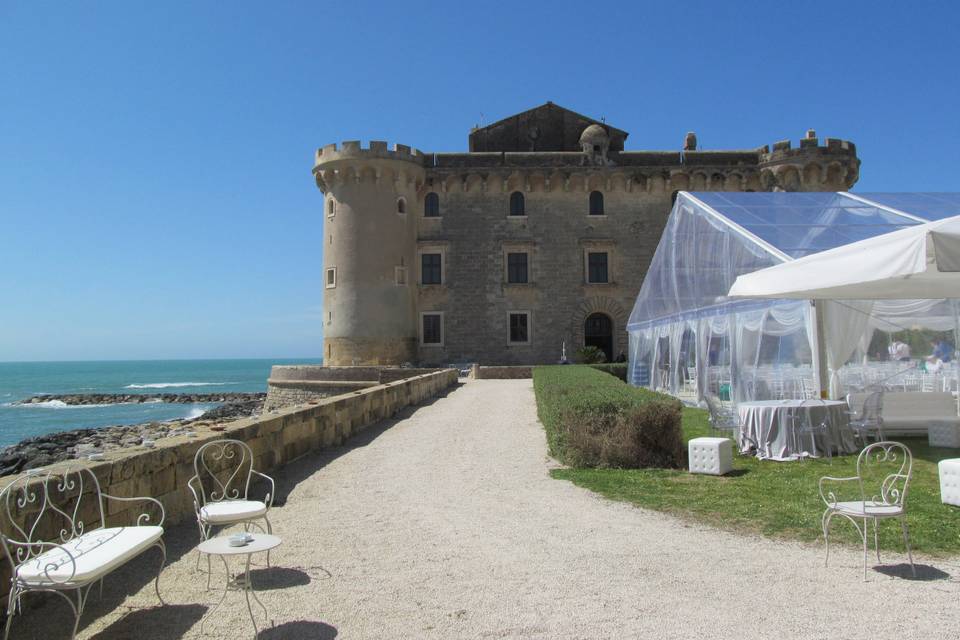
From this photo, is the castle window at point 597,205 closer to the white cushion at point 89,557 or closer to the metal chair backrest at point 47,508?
the metal chair backrest at point 47,508

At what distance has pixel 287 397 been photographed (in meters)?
26.3

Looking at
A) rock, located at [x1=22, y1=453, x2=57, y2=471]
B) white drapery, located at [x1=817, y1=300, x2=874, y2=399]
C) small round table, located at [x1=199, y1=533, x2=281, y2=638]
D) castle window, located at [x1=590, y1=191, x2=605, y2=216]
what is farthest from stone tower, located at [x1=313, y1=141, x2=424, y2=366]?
small round table, located at [x1=199, y1=533, x2=281, y2=638]

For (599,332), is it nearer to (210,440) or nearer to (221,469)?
(221,469)

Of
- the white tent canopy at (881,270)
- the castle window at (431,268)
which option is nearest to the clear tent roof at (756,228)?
the white tent canopy at (881,270)

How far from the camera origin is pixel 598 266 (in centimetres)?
3091

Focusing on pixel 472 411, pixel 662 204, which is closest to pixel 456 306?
pixel 662 204

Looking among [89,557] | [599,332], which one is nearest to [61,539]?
[89,557]

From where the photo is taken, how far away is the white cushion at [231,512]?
4.11m

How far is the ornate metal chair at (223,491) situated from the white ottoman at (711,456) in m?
4.48

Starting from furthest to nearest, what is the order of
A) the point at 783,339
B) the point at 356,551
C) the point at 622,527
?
1. the point at 783,339
2. the point at 622,527
3. the point at 356,551

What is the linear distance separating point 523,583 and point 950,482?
4061 mm

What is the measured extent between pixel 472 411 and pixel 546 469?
6.72 m

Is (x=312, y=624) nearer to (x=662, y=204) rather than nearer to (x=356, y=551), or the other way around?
(x=356, y=551)

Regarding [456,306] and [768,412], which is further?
[456,306]
